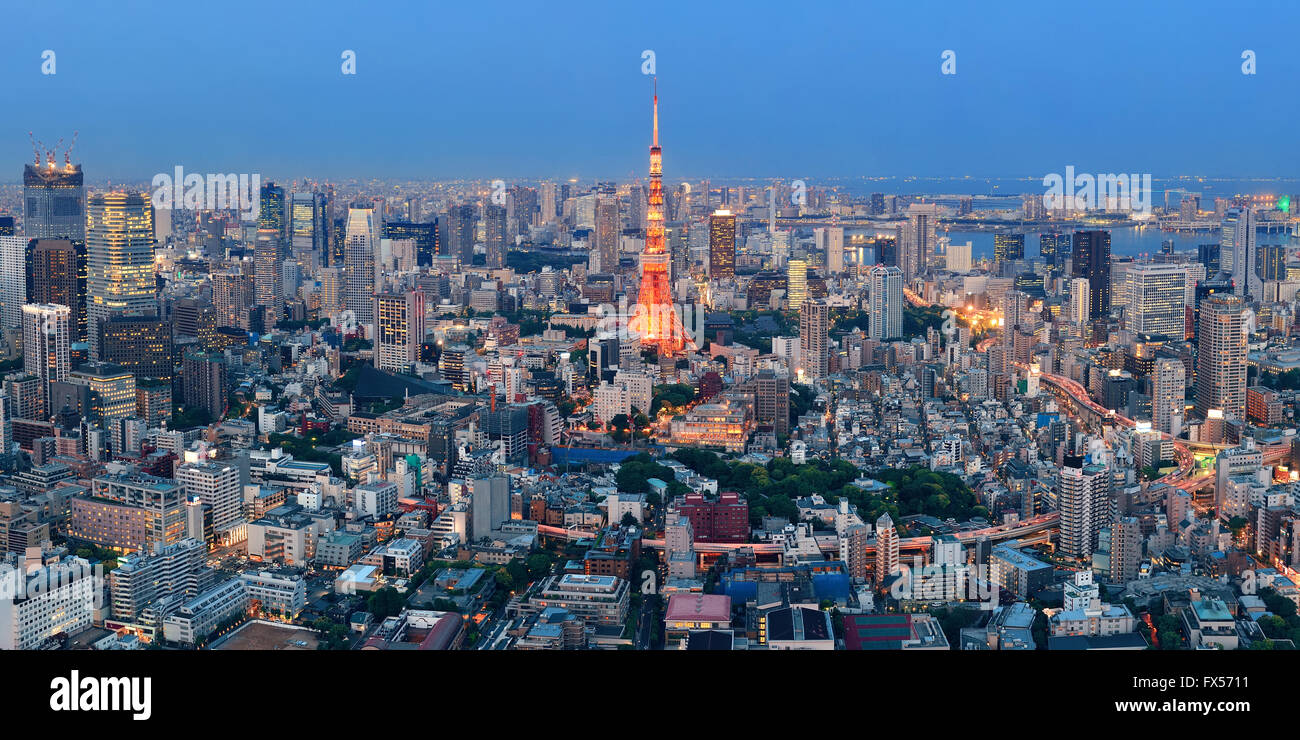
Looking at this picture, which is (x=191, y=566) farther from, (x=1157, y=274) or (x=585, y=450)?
(x=1157, y=274)

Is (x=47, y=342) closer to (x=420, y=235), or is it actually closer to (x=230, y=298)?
(x=230, y=298)

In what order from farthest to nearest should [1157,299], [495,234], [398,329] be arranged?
1. [495,234]
2. [1157,299]
3. [398,329]

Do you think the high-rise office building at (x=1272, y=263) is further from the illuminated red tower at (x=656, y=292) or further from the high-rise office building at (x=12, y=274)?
the high-rise office building at (x=12, y=274)

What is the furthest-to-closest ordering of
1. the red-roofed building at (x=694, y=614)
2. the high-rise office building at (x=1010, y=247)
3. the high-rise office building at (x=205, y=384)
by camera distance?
the high-rise office building at (x=1010, y=247) < the high-rise office building at (x=205, y=384) < the red-roofed building at (x=694, y=614)

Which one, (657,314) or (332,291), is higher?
(332,291)

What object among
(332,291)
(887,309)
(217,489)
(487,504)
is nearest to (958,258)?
(887,309)

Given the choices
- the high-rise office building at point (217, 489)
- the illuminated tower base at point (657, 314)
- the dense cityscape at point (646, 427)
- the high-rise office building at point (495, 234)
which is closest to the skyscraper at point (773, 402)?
the dense cityscape at point (646, 427)
